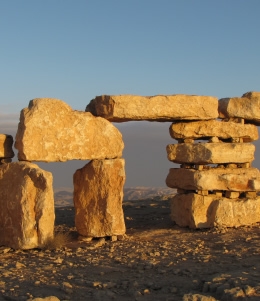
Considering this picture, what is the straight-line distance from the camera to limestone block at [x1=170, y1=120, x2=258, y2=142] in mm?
9141

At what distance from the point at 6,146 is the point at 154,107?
260cm

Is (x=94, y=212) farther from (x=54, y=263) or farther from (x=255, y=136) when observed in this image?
(x=255, y=136)

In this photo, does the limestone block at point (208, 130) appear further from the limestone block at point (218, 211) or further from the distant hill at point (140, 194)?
the distant hill at point (140, 194)

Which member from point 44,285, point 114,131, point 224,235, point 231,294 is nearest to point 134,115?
point 114,131

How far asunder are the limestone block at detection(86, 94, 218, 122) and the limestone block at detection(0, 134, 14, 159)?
5.00 feet

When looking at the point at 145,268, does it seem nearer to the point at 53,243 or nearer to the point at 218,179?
the point at 53,243

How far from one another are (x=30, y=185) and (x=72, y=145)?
1026 millimetres

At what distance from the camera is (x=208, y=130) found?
9.13 metres

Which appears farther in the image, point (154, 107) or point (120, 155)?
point (120, 155)

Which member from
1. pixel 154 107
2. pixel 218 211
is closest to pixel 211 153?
pixel 218 211

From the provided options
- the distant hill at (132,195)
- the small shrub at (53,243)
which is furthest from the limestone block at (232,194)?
the distant hill at (132,195)

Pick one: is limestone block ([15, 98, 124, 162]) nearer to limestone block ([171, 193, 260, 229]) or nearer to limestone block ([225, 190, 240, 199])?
limestone block ([171, 193, 260, 229])

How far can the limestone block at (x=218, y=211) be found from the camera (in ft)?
28.9

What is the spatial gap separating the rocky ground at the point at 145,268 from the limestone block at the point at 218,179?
2.57ft
